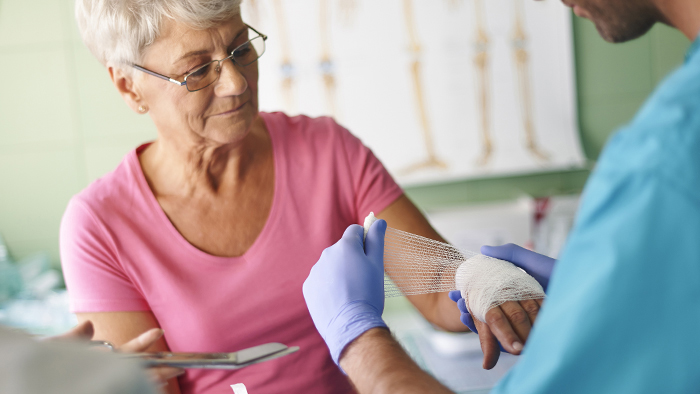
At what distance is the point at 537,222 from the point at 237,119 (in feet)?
5.41

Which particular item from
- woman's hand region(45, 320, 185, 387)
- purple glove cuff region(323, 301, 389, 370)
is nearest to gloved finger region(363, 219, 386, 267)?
purple glove cuff region(323, 301, 389, 370)

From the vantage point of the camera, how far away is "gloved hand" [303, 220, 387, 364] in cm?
81

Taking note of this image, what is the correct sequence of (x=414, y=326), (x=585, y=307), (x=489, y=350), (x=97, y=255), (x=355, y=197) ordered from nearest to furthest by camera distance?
1. (x=585, y=307)
2. (x=489, y=350)
3. (x=97, y=255)
4. (x=355, y=197)
5. (x=414, y=326)

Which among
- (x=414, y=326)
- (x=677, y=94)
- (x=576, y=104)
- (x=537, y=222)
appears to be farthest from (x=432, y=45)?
(x=677, y=94)

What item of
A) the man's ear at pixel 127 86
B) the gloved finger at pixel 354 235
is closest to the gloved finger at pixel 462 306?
the gloved finger at pixel 354 235

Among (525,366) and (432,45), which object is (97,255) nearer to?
(525,366)

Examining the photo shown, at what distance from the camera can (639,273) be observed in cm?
48

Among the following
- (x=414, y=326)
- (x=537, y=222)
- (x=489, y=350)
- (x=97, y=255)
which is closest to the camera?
(x=489, y=350)

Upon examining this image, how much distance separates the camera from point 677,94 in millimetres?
501

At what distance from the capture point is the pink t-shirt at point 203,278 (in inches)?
42.3

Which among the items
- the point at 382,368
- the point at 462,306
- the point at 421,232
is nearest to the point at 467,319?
the point at 462,306

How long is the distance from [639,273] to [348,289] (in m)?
0.47

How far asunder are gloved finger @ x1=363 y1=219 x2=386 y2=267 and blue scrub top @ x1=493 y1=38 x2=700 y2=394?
1.48 feet

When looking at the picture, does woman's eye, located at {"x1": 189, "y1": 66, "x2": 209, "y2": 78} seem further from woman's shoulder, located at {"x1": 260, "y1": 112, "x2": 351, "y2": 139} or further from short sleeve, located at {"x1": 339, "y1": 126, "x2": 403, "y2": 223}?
short sleeve, located at {"x1": 339, "y1": 126, "x2": 403, "y2": 223}
